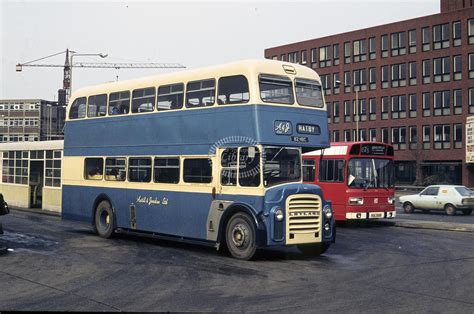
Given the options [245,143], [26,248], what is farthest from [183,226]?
[26,248]

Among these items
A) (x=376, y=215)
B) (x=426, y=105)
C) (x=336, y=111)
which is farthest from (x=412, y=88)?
(x=376, y=215)

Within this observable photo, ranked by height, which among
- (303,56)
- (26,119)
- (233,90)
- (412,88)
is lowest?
(233,90)

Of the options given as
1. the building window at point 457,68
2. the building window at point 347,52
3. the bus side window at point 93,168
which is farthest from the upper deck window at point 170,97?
the building window at point 347,52

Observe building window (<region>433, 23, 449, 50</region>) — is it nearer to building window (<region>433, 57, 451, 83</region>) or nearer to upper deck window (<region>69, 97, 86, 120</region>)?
building window (<region>433, 57, 451, 83</region>)

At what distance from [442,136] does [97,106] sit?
175 feet

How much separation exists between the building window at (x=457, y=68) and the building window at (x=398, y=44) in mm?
6425

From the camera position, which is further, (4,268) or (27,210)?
(27,210)

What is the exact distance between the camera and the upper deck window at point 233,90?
42.1ft

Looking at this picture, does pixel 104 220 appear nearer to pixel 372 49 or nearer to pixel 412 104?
pixel 412 104

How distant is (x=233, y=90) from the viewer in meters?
13.1

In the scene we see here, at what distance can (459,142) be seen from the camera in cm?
6253

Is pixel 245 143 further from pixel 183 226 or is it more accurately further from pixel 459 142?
pixel 459 142

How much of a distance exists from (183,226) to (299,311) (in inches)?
267

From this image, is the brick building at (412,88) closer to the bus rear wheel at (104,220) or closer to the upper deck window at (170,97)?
the bus rear wheel at (104,220)
